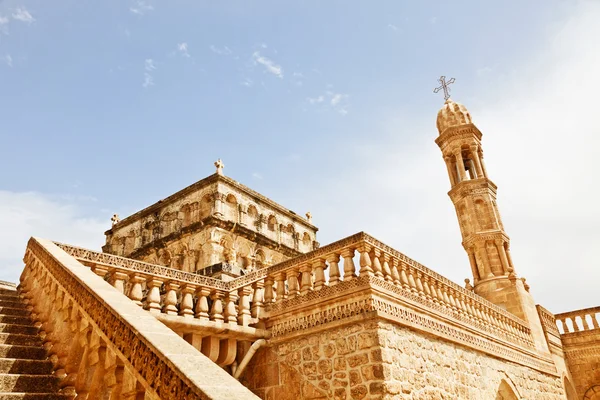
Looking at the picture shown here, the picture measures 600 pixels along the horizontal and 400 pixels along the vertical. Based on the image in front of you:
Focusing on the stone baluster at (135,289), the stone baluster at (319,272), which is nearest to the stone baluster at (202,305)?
the stone baluster at (135,289)

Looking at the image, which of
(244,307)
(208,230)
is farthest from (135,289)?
(208,230)

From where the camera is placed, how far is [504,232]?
15133mm

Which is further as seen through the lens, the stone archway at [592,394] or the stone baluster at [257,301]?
the stone archway at [592,394]

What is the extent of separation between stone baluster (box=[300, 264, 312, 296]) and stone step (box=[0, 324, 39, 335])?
148 inches

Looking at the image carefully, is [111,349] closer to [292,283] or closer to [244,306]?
[244,306]

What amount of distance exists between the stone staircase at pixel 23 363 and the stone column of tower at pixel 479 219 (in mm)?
12330

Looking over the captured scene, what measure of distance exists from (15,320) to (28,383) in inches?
78.5

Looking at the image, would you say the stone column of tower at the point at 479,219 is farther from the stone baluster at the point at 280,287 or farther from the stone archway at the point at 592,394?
the stone baluster at the point at 280,287

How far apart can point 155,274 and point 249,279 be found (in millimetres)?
1892

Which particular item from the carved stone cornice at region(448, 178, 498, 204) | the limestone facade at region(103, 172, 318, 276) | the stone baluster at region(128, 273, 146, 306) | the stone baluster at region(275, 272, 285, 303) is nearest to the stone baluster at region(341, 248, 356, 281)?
the stone baluster at region(275, 272, 285, 303)

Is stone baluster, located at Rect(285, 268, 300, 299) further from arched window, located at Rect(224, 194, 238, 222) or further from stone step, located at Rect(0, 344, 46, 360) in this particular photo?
arched window, located at Rect(224, 194, 238, 222)

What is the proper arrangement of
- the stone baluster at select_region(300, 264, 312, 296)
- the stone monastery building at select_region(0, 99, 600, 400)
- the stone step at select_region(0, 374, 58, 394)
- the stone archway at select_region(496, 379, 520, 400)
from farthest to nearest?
the stone archway at select_region(496, 379, 520, 400), the stone baluster at select_region(300, 264, 312, 296), the stone step at select_region(0, 374, 58, 394), the stone monastery building at select_region(0, 99, 600, 400)

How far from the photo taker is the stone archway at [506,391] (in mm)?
9531

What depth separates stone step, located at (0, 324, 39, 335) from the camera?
5.17 metres
